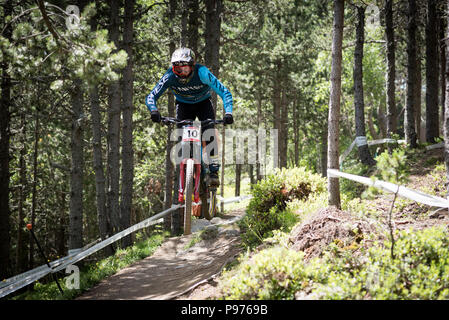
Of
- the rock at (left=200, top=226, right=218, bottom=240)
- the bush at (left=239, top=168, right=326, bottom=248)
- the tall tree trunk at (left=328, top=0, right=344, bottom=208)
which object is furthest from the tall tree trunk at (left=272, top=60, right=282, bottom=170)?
the tall tree trunk at (left=328, top=0, right=344, bottom=208)

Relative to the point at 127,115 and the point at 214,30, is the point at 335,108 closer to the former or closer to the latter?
the point at 127,115

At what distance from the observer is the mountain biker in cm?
704

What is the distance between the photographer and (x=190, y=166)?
7.14m

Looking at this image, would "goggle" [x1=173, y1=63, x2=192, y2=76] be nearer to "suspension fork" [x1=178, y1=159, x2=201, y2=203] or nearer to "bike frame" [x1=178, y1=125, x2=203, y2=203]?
"bike frame" [x1=178, y1=125, x2=203, y2=203]

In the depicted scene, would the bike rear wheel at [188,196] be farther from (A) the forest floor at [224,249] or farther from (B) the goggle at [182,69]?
(B) the goggle at [182,69]

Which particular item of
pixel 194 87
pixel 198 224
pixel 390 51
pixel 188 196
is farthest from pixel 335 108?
pixel 390 51

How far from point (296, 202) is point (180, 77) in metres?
3.48

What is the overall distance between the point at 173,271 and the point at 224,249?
1.25 meters

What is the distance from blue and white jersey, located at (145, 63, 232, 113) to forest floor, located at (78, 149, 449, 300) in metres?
2.84

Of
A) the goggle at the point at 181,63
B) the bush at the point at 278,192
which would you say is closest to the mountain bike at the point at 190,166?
the goggle at the point at 181,63

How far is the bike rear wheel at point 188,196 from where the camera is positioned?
6.90 m

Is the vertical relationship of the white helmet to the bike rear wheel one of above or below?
above

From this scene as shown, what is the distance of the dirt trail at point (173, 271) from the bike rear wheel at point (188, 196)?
30.6 inches

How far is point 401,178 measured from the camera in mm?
3953
